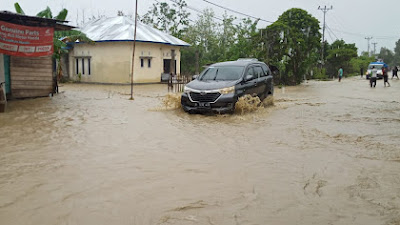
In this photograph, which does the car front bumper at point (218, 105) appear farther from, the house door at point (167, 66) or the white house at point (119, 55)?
the house door at point (167, 66)

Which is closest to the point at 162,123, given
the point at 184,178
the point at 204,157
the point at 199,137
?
the point at 199,137

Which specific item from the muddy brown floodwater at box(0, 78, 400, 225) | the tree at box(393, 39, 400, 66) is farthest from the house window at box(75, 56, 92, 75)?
the tree at box(393, 39, 400, 66)

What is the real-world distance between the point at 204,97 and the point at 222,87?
1.99ft

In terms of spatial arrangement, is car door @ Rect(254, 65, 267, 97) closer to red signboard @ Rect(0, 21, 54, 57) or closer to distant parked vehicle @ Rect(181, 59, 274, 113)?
distant parked vehicle @ Rect(181, 59, 274, 113)

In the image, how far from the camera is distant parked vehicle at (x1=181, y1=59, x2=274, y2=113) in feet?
35.9

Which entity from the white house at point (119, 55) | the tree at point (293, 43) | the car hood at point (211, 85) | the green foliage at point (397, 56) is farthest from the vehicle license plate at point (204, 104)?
the green foliage at point (397, 56)

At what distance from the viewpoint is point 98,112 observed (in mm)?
12156

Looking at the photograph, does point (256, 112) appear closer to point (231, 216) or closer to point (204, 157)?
point (204, 157)

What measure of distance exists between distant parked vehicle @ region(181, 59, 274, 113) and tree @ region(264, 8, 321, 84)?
45.4 feet

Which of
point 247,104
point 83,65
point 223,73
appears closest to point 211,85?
point 223,73

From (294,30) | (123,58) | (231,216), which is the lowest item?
(231,216)

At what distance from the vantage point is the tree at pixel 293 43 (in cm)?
2603

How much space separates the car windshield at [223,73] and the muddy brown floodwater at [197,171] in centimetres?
171

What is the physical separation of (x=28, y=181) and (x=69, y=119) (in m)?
5.67
